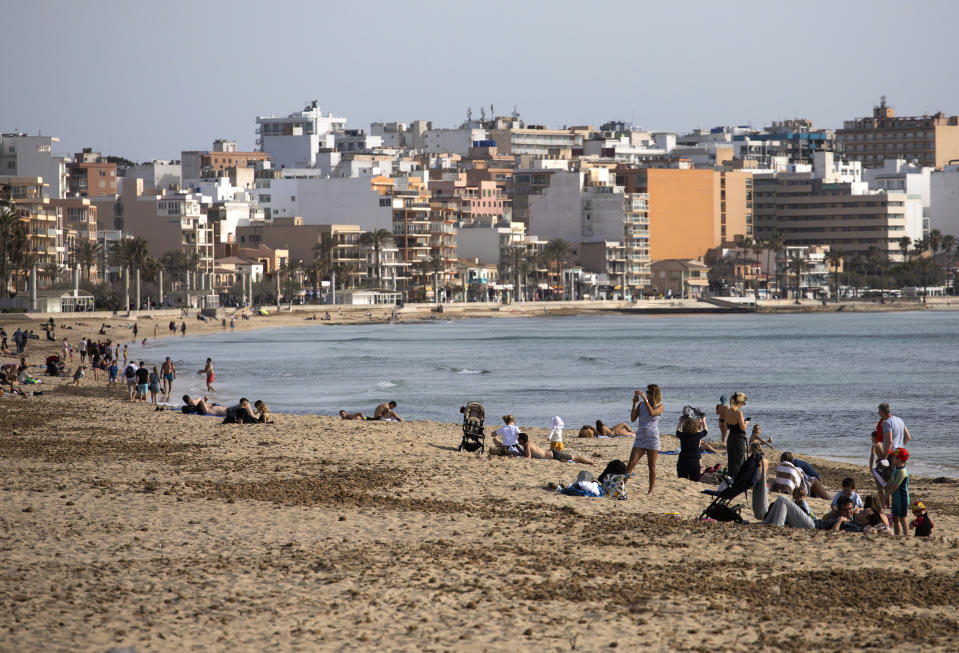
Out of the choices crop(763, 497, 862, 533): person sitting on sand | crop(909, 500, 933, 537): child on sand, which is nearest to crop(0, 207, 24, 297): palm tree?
crop(763, 497, 862, 533): person sitting on sand

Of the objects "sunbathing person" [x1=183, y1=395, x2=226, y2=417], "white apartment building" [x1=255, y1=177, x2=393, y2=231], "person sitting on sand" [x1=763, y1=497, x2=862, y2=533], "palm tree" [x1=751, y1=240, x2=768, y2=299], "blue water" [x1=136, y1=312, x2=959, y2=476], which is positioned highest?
"white apartment building" [x1=255, y1=177, x2=393, y2=231]

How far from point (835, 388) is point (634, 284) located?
12081 cm

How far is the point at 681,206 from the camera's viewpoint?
178250 mm

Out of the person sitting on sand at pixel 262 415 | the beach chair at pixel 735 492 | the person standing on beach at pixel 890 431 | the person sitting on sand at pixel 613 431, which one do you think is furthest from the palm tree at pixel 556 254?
the beach chair at pixel 735 492

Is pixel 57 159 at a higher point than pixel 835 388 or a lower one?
higher

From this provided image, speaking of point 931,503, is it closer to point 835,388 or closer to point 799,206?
point 835,388

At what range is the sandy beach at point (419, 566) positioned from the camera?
9.59 m

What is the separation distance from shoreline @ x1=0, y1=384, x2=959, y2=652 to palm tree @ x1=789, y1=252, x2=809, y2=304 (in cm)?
15553

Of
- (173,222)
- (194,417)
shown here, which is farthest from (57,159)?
(194,417)

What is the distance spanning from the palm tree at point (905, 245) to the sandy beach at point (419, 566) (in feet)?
571

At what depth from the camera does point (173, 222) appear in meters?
128

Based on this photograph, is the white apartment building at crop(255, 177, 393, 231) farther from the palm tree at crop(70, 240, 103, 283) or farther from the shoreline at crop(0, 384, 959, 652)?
the shoreline at crop(0, 384, 959, 652)

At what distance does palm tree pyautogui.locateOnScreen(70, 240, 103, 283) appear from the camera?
108 meters

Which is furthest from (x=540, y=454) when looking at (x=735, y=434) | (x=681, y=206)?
(x=681, y=206)
